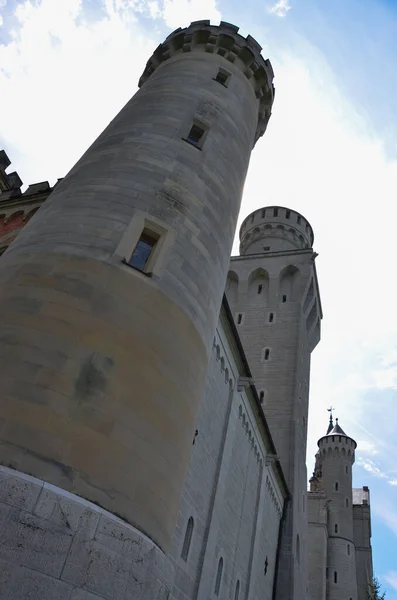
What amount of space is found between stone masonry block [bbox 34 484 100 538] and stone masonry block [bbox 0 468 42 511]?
7 centimetres

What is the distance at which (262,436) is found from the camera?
2058 centimetres

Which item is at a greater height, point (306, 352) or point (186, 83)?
point (306, 352)

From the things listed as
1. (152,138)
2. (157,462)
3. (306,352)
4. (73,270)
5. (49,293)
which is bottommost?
(157,462)

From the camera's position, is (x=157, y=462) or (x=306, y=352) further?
(x=306, y=352)

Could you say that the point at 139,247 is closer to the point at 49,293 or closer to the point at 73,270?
the point at 73,270

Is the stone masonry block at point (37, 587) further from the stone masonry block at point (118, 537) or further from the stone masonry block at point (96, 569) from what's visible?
the stone masonry block at point (118, 537)

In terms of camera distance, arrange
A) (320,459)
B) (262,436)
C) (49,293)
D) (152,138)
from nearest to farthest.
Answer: (49,293) < (152,138) < (262,436) < (320,459)

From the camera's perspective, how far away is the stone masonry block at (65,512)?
4.71 m

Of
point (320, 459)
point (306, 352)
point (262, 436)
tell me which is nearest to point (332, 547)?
point (320, 459)

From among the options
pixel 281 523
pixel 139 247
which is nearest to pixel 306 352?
pixel 281 523

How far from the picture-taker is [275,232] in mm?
37719

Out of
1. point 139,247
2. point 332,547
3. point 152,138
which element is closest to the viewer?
point 139,247

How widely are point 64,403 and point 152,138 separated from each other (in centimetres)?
589

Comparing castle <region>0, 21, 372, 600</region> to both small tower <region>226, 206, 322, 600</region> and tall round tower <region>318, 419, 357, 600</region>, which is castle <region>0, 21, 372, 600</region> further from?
tall round tower <region>318, 419, 357, 600</region>
